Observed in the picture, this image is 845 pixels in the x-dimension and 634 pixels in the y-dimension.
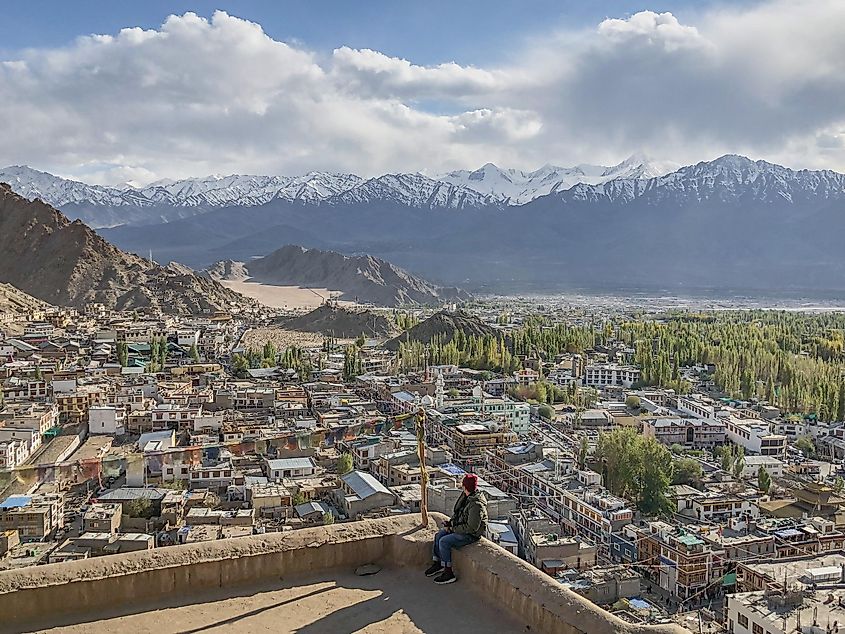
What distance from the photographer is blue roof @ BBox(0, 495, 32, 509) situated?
12.3 metres

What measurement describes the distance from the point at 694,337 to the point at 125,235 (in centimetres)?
11336

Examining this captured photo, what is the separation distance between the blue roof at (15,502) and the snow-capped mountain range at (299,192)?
14405 cm

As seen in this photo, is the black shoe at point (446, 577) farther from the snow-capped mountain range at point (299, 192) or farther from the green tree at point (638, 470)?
the snow-capped mountain range at point (299, 192)

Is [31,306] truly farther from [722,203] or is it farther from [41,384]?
[722,203]

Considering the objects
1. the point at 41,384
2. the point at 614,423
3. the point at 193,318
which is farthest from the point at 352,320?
the point at 614,423

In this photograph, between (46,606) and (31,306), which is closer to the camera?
(46,606)

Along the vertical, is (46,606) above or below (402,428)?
above

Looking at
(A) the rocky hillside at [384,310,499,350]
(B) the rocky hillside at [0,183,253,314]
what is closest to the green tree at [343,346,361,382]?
(A) the rocky hillside at [384,310,499,350]

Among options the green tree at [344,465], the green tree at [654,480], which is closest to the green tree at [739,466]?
the green tree at [654,480]

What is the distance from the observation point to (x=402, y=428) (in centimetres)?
1881

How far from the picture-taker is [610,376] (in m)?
27.7

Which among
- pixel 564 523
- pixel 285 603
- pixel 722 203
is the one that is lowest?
pixel 564 523

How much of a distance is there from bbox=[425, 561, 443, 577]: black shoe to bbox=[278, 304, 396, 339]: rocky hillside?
36.2 meters

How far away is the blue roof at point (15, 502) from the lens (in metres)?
12.3
